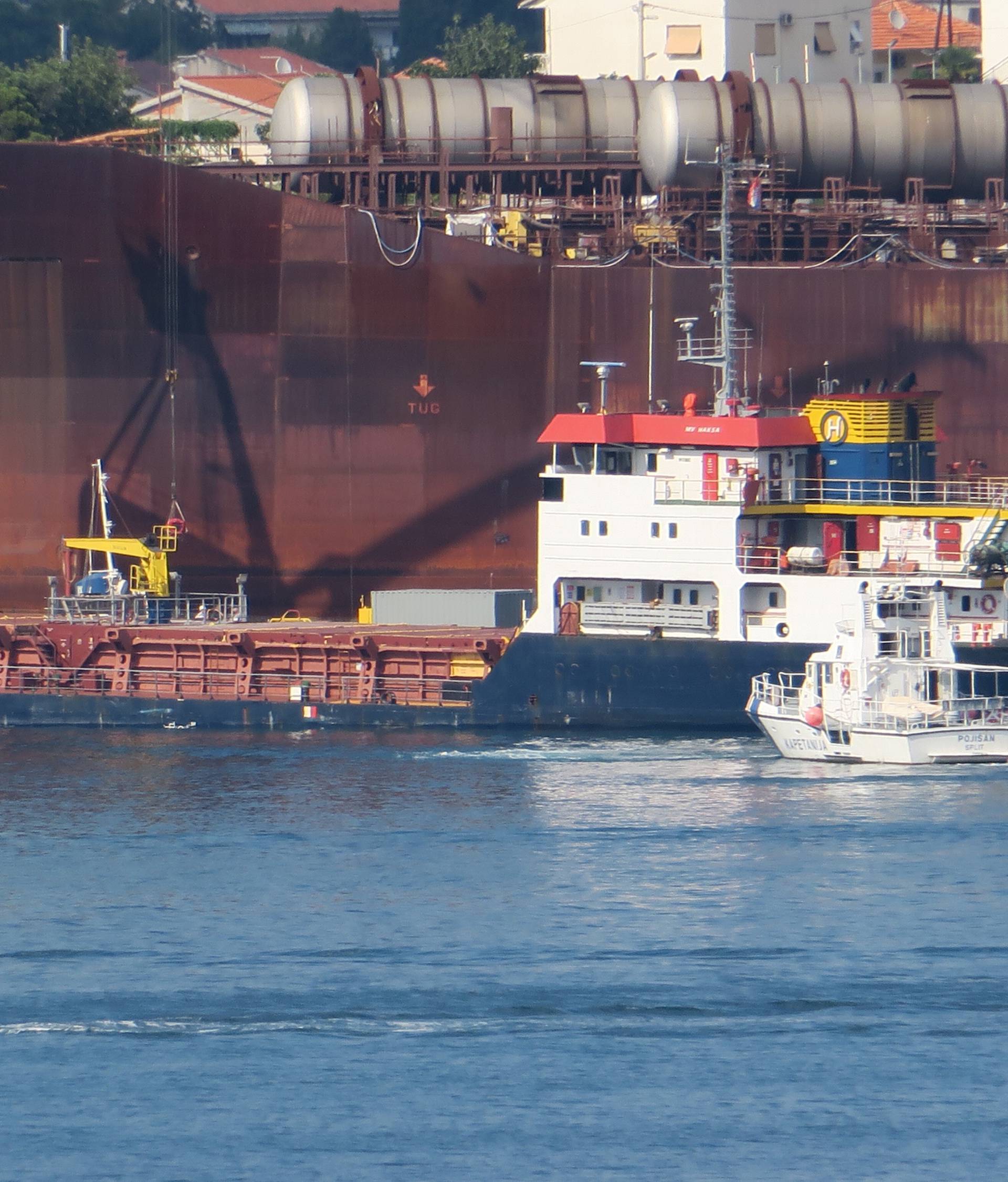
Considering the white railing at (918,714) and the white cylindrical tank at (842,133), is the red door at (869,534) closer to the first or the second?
Answer: the white railing at (918,714)

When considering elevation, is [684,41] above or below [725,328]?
above

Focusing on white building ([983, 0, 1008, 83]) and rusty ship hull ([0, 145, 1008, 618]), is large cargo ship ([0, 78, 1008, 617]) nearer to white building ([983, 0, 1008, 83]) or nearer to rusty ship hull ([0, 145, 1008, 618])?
rusty ship hull ([0, 145, 1008, 618])

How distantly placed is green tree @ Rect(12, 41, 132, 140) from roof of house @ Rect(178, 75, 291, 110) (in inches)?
341

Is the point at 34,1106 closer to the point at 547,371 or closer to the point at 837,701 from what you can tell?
the point at 837,701

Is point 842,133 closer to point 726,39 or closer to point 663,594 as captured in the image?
point 663,594

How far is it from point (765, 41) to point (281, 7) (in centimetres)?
4509

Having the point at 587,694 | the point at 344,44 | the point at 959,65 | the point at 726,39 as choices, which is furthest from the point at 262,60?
the point at 587,694

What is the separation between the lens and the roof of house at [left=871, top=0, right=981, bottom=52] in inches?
2862

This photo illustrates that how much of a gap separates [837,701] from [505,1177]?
14012 millimetres

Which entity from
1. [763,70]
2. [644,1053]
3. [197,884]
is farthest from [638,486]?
[763,70]

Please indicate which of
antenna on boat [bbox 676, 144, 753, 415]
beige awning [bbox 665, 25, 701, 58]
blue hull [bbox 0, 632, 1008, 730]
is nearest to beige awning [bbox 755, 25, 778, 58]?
beige awning [bbox 665, 25, 701, 58]

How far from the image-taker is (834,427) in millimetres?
33000

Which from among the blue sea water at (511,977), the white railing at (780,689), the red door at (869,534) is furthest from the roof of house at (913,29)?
the blue sea water at (511,977)

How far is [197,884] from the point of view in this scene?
80.5 ft
